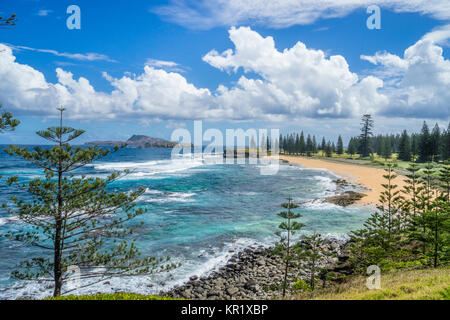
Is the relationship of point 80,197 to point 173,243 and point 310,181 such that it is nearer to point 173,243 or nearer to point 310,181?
point 173,243

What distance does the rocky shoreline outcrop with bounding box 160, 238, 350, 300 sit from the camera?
11.4 meters

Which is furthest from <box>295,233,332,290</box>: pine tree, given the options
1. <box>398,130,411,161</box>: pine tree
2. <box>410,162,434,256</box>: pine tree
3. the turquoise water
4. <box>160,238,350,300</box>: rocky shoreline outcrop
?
<box>398,130,411,161</box>: pine tree

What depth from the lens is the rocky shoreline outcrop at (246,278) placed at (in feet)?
37.3

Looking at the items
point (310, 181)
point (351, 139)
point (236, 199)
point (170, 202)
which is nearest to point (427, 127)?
point (351, 139)

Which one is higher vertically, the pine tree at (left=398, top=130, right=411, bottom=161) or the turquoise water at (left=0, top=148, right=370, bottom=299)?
the pine tree at (left=398, top=130, right=411, bottom=161)

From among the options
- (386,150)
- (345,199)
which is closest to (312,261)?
(345,199)

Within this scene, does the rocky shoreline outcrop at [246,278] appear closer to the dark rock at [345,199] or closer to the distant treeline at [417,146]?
the dark rock at [345,199]

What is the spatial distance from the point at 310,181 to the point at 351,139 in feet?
208

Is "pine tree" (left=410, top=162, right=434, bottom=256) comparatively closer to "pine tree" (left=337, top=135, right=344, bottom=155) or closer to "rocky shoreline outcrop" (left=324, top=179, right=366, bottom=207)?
"rocky shoreline outcrop" (left=324, top=179, right=366, bottom=207)

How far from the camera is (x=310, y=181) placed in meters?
43.0

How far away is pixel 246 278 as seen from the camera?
1280 centimetres

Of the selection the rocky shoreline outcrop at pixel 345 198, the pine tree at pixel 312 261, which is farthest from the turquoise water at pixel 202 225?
the pine tree at pixel 312 261
